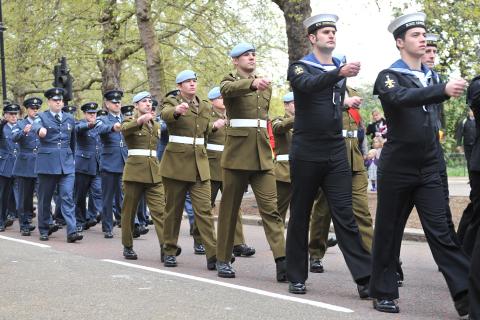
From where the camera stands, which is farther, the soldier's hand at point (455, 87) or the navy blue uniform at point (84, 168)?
the navy blue uniform at point (84, 168)

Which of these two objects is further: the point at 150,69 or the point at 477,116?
the point at 150,69

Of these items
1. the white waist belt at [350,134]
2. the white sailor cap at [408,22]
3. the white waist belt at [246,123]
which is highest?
the white sailor cap at [408,22]

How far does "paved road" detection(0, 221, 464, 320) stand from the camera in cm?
673

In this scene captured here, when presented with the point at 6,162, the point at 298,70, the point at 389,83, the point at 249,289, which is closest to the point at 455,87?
the point at 389,83

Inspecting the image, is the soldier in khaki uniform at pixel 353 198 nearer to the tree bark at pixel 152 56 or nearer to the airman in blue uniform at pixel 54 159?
the airman in blue uniform at pixel 54 159

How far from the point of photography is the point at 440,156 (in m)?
7.56

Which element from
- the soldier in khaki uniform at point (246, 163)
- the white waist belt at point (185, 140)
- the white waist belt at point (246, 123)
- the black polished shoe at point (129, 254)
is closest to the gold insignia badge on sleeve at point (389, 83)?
the soldier in khaki uniform at point (246, 163)

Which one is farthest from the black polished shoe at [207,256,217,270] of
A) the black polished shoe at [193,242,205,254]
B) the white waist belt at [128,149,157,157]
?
the white waist belt at [128,149,157,157]

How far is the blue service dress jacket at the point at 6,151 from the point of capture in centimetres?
1560

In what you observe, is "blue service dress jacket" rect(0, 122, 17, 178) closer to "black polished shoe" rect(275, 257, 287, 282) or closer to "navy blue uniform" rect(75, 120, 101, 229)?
"navy blue uniform" rect(75, 120, 101, 229)

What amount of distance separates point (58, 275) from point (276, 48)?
742 inches

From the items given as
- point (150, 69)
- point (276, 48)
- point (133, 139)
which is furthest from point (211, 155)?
point (276, 48)

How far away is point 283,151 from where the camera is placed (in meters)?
11.2

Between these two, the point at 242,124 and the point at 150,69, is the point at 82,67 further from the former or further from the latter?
the point at 242,124
